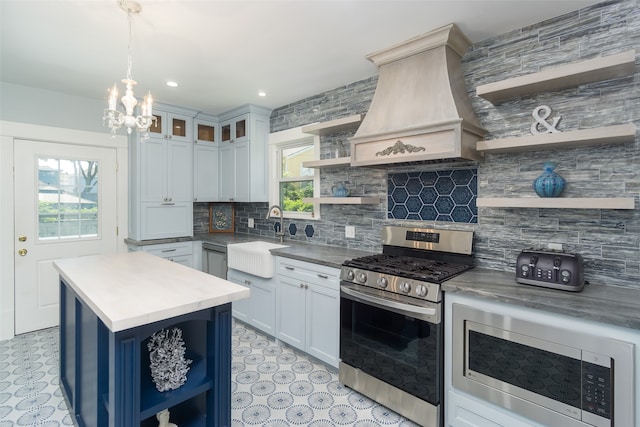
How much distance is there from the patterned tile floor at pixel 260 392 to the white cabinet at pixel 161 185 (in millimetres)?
1517

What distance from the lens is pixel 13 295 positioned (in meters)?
3.37

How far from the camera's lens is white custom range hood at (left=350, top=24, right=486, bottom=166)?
215 cm

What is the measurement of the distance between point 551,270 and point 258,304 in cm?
256

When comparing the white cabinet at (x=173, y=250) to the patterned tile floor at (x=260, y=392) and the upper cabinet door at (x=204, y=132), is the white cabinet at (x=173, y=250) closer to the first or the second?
the patterned tile floor at (x=260, y=392)

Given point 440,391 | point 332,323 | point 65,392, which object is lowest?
point 65,392

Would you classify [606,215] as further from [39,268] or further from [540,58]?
[39,268]

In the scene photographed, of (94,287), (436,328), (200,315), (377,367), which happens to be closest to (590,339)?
(436,328)

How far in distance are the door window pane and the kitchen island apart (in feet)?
6.47

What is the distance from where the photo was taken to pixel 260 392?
8.01 feet

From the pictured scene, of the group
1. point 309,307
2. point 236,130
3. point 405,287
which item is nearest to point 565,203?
point 405,287

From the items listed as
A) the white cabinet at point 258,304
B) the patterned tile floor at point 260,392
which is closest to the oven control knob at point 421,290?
the patterned tile floor at point 260,392

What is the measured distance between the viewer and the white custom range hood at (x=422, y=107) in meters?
2.15

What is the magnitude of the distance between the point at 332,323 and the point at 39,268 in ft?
10.7

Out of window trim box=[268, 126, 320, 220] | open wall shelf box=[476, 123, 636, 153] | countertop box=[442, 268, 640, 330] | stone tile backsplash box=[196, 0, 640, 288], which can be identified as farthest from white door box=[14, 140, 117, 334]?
open wall shelf box=[476, 123, 636, 153]
